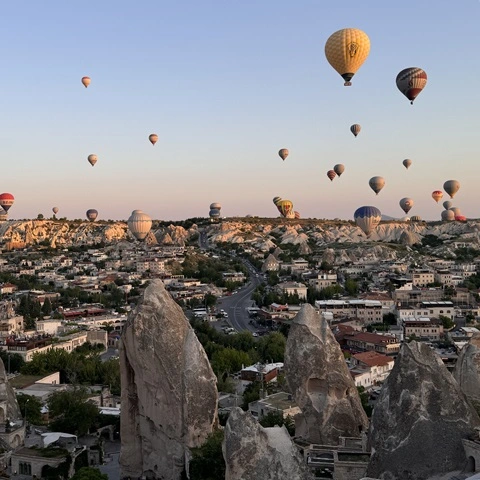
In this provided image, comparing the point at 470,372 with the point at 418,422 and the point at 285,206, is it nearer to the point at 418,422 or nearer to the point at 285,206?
the point at 418,422

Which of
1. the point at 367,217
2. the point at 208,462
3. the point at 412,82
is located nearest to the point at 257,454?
the point at 208,462

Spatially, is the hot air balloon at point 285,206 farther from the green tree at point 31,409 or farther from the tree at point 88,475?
the tree at point 88,475

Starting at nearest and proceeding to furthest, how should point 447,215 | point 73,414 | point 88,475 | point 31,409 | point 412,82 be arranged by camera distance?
1. point 88,475
2. point 73,414
3. point 31,409
4. point 412,82
5. point 447,215

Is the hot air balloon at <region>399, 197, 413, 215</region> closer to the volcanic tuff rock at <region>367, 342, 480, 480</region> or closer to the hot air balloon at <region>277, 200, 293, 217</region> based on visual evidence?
the hot air balloon at <region>277, 200, 293, 217</region>

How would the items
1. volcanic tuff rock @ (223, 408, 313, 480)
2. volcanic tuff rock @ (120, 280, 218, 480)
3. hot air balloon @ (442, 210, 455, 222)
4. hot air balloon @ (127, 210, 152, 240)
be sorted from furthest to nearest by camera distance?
hot air balloon @ (442, 210, 455, 222)
hot air balloon @ (127, 210, 152, 240)
volcanic tuff rock @ (120, 280, 218, 480)
volcanic tuff rock @ (223, 408, 313, 480)

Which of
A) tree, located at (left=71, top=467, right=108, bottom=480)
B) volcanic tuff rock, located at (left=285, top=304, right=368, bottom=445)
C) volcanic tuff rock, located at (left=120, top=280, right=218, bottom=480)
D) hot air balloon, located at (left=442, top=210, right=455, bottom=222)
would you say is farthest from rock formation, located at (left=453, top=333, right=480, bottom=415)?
hot air balloon, located at (left=442, top=210, right=455, bottom=222)

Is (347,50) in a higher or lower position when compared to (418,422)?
higher
